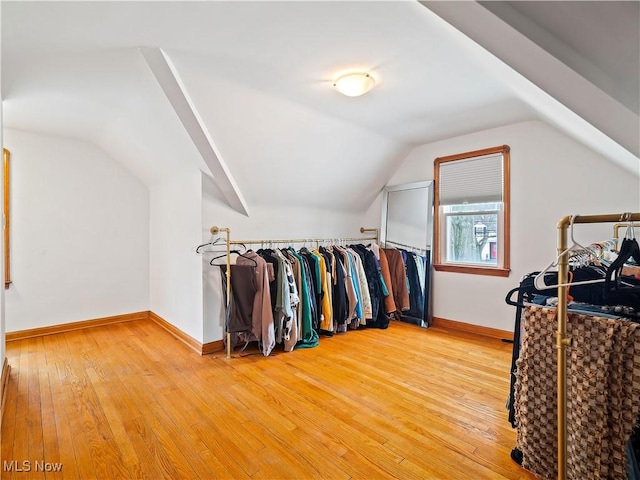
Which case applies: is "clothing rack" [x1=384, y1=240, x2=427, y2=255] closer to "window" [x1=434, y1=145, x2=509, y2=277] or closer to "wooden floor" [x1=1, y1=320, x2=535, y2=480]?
"window" [x1=434, y1=145, x2=509, y2=277]

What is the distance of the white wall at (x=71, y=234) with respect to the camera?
362 centimetres

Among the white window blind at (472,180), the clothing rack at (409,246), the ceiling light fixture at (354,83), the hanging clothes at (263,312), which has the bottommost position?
the hanging clothes at (263,312)

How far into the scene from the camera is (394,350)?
320 centimetres

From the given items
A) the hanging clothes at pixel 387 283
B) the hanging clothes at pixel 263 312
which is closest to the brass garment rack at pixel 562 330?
the hanging clothes at pixel 263 312

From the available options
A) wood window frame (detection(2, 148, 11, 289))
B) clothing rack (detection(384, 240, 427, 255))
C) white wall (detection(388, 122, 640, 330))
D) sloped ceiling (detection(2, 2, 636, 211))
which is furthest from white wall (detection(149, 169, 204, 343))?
white wall (detection(388, 122, 640, 330))

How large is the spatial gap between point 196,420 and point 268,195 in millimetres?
2334

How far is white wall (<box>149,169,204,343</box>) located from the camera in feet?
10.6

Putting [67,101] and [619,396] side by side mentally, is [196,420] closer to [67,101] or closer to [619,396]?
[619,396]

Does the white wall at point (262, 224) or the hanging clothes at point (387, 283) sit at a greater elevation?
the white wall at point (262, 224)

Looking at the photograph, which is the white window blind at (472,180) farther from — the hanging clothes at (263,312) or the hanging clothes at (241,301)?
the hanging clothes at (241,301)

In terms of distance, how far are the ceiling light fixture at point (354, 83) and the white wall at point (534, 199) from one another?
2.05m

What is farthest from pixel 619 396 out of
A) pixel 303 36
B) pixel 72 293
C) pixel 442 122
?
pixel 72 293

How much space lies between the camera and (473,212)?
3744 mm

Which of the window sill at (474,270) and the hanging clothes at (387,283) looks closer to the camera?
the window sill at (474,270)
